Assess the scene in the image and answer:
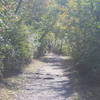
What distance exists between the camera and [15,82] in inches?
338

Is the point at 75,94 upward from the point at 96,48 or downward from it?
downward

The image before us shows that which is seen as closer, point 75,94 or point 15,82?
point 75,94

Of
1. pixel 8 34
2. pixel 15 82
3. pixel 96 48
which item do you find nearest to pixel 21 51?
pixel 8 34

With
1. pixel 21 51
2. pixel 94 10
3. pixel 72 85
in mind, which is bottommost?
pixel 72 85

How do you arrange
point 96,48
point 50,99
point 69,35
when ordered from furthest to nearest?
1. point 69,35
2. point 96,48
3. point 50,99

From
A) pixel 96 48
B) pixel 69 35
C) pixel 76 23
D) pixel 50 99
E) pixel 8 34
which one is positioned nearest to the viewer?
pixel 50 99

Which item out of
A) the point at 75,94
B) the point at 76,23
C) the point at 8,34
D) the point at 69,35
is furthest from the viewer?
the point at 69,35

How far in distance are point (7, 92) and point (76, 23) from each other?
249 inches

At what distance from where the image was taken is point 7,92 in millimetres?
6859

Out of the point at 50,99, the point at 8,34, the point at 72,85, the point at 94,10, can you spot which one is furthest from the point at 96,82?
the point at 8,34

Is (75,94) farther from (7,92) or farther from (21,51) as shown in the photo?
(21,51)

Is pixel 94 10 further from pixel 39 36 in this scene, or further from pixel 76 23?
pixel 39 36

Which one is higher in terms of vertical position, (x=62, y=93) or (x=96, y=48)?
(x=96, y=48)

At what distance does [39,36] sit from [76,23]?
10.6m
